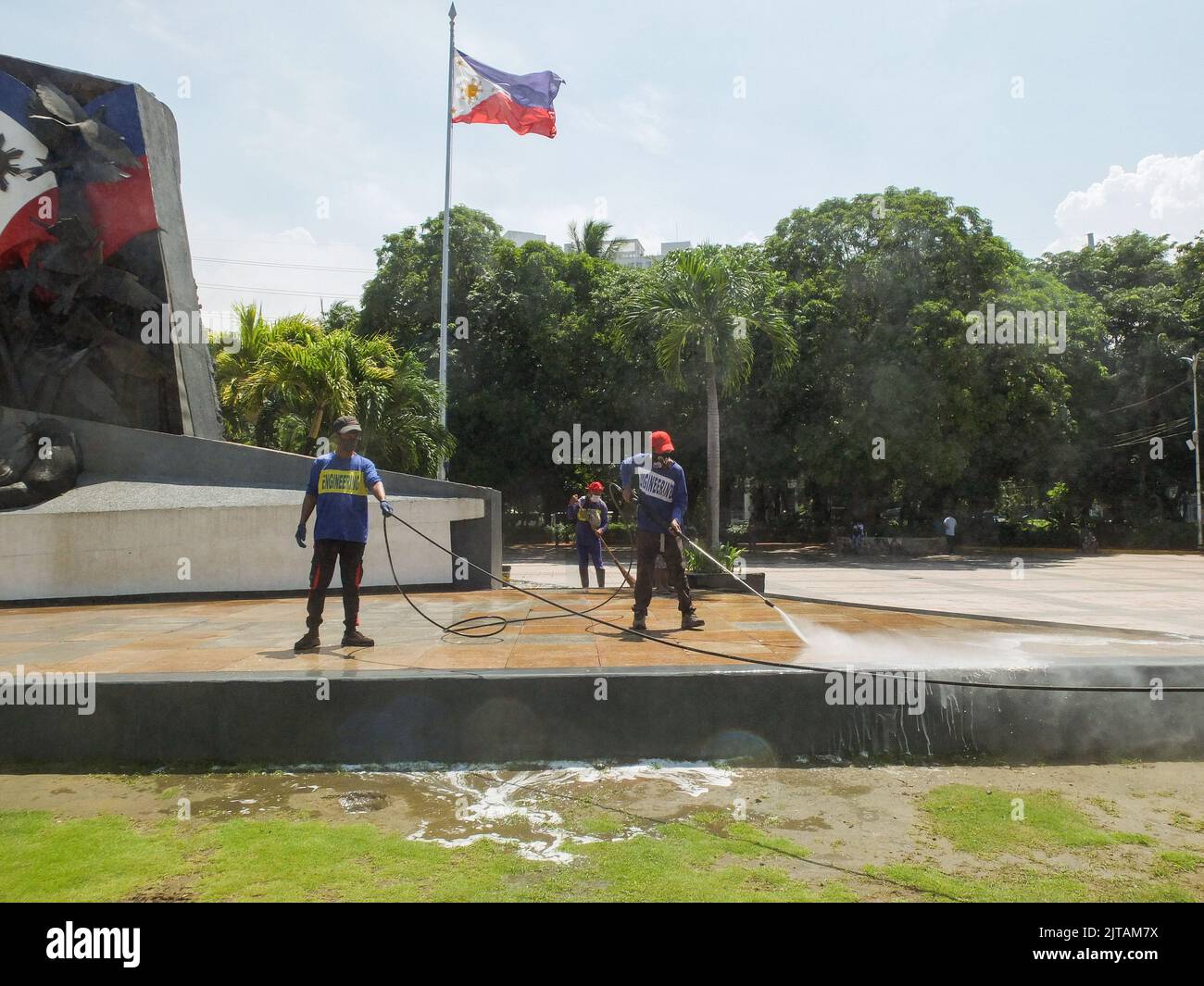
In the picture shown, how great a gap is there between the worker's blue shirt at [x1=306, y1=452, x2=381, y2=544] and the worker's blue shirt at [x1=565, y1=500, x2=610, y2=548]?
6.32 meters

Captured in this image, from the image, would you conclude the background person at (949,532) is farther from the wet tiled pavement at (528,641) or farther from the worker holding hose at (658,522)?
the worker holding hose at (658,522)

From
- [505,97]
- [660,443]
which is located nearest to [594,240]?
[505,97]

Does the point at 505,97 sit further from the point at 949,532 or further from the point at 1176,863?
the point at 949,532

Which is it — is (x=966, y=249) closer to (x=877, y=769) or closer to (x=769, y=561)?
(x=769, y=561)

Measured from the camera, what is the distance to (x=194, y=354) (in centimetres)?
1350

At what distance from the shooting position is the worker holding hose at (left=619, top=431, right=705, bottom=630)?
745 cm

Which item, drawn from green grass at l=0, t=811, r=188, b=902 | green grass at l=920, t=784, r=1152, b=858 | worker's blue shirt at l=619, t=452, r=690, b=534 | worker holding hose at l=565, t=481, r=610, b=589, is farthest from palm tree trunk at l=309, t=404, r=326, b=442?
green grass at l=920, t=784, r=1152, b=858

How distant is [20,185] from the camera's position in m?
12.1

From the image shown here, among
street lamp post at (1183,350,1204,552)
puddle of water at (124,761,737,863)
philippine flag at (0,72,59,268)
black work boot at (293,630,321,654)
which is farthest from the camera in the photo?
street lamp post at (1183,350,1204,552)

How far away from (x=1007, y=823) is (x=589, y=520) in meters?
8.98

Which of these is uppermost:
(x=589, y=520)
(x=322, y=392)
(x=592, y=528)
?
(x=322, y=392)

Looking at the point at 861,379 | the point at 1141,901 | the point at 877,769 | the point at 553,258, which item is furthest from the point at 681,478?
the point at 553,258

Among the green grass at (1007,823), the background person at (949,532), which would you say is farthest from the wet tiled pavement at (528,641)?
the background person at (949,532)

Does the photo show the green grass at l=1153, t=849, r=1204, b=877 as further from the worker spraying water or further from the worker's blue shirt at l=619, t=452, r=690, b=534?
the worker's blue shirt at l=619, t=452, r=690, b=534
